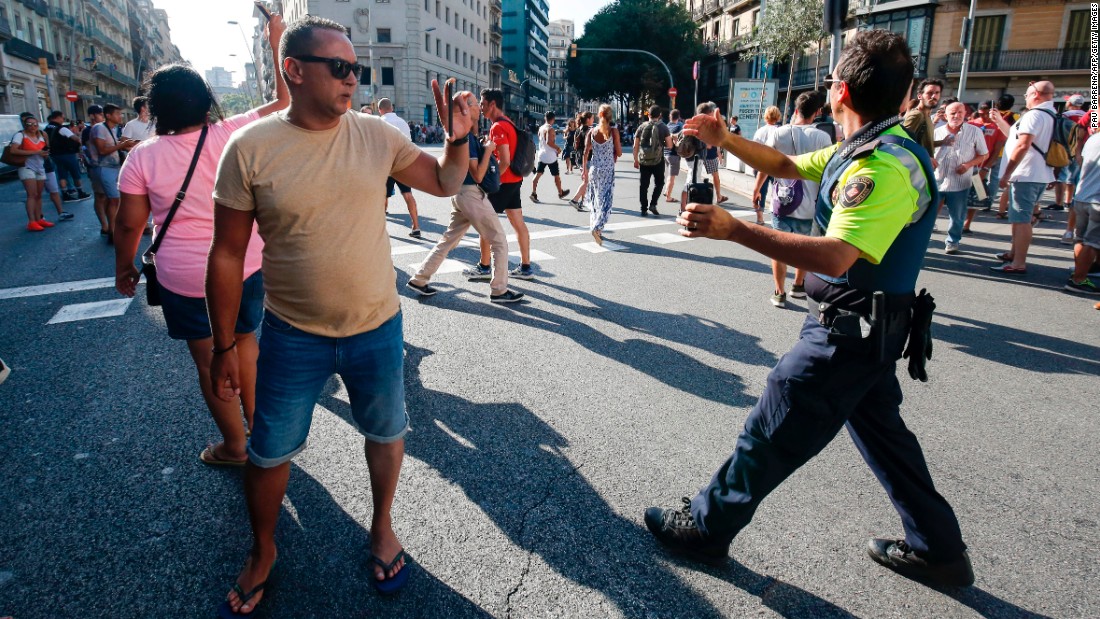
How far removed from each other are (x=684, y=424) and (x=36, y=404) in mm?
3774

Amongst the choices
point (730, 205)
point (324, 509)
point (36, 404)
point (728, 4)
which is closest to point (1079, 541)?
point (324, 509)

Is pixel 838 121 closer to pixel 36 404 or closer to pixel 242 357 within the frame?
pixel 242 357

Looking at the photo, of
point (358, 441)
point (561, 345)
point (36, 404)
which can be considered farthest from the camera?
point (561, 345)

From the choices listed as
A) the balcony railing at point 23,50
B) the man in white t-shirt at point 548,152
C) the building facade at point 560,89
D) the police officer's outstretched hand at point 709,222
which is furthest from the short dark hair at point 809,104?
the building facade at point 560,89

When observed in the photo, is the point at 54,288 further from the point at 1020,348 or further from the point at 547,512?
the point at 1020,348

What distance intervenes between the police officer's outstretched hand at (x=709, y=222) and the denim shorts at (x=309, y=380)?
108 cm

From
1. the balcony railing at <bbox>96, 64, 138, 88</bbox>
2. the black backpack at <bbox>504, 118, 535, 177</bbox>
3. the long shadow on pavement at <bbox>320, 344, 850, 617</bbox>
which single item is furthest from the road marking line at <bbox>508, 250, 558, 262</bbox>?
the balcony railing at <bbox>96, 64, 138, 88</bbox>

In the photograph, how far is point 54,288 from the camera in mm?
6324

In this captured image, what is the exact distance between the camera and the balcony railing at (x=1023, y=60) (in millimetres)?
29844

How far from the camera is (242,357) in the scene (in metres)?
2.99

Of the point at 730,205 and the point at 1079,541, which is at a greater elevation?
the point at 730,205

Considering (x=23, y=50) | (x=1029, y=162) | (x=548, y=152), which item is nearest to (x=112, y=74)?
(x=23, y=50)

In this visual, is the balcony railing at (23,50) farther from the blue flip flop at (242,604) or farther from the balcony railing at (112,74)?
the blue flip flop at (242,604)

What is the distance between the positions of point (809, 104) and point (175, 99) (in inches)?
204
